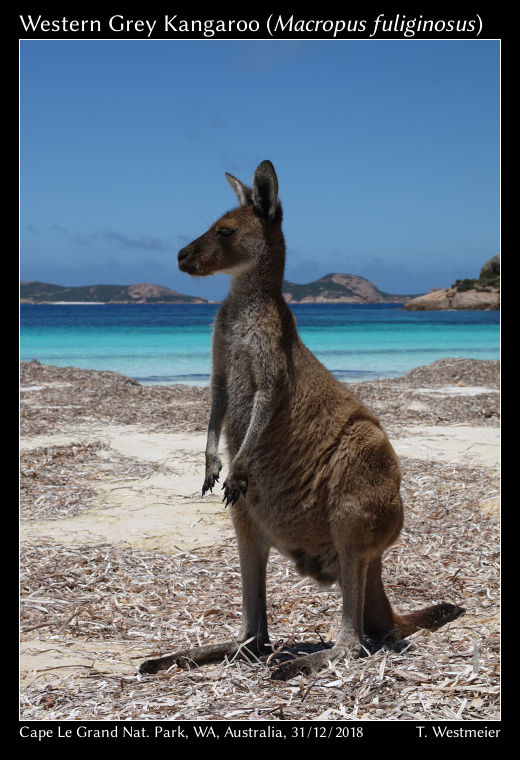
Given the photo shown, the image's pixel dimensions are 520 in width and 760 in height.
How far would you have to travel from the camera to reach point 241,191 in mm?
3625

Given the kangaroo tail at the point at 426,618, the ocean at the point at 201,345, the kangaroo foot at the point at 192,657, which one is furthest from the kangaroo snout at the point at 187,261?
the ocean at the point at 201,345

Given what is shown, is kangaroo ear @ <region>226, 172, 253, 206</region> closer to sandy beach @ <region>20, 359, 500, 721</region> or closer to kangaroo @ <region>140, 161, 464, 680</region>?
kangaroo @ <region>140, 161, 464, 680</region>

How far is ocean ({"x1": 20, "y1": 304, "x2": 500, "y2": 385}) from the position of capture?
21.7 meters

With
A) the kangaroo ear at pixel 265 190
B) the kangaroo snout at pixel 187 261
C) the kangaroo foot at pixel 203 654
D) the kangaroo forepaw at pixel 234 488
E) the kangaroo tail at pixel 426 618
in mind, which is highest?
the kangaroo ear at pixel 265 190

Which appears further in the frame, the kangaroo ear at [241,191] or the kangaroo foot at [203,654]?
the kangaroo ear at [241,191]

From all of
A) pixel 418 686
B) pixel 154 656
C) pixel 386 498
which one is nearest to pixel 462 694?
pixel 418 686

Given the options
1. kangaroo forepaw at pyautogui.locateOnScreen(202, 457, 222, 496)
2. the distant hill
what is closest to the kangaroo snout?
kangaroo forepaw at pyautogui.locateOnScreen(202, 457, 222, 496)

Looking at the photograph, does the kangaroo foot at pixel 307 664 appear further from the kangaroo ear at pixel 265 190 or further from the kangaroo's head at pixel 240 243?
the kangaroo ear at pixel 265 190

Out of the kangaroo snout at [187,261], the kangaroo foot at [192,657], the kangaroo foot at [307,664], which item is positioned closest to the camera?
the kangaroo foot at [307,664]

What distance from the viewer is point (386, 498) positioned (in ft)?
10.7

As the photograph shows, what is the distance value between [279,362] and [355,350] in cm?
2507

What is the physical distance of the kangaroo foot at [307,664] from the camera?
3.03 m

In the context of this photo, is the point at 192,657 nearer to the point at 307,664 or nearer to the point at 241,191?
the point at 307,664

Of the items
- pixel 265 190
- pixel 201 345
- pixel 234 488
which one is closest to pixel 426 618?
pixel 234 488
